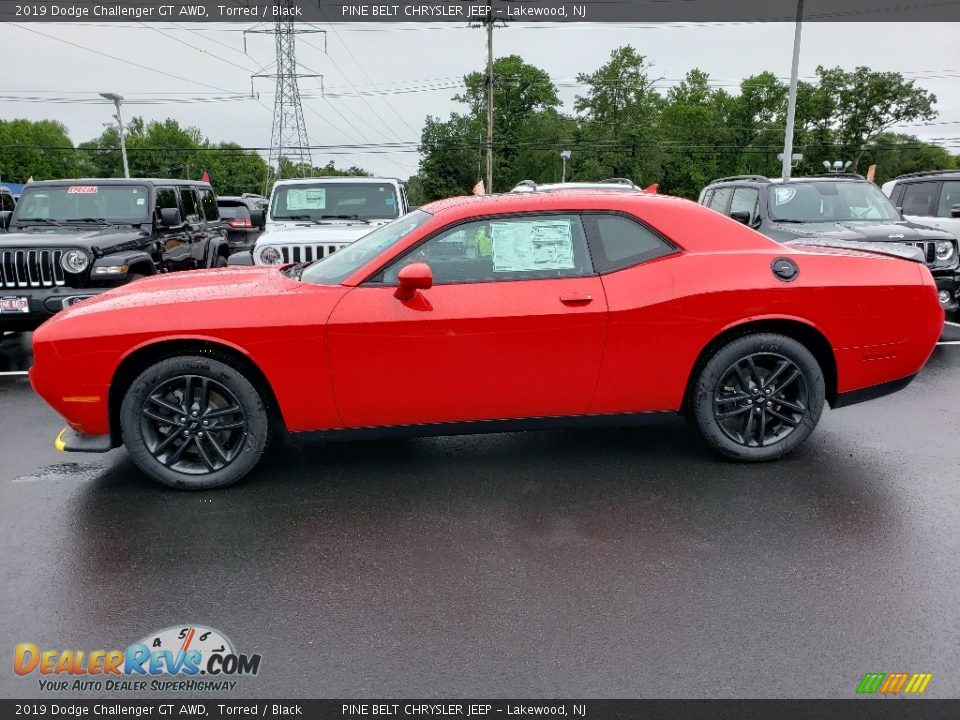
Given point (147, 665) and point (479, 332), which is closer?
point (147, 665)

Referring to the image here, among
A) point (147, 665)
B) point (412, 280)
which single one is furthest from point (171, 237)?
point (147, 665)

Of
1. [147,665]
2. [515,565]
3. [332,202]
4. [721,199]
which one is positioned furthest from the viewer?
[721,199]

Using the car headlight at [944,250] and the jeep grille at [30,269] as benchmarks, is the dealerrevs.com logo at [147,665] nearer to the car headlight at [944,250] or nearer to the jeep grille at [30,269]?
the jeep grille at [30,269]

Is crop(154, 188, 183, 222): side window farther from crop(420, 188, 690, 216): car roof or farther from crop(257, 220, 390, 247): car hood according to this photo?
crop(420, 188, 690, 216): car roof

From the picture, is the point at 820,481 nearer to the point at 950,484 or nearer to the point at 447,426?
the point at 950,484

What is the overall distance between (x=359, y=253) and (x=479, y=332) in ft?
3.38

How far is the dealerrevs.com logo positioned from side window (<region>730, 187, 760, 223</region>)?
8.60 meters

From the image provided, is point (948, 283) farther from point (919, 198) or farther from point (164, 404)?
point (164, 404)

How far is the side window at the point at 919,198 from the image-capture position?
11203 millimetres

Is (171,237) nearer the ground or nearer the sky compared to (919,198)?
nearer the ground

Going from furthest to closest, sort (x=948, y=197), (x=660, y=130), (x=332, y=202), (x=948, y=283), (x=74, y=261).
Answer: (x=660, y=130), (x=948, y=197), (x=332, y=202), (x=948, y=283), (x=74, y=261)

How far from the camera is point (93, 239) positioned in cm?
748

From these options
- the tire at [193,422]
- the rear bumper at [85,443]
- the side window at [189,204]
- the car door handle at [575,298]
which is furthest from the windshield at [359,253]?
the side window at [189,204]

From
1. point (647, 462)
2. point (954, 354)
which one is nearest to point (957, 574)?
point (647, 462)
